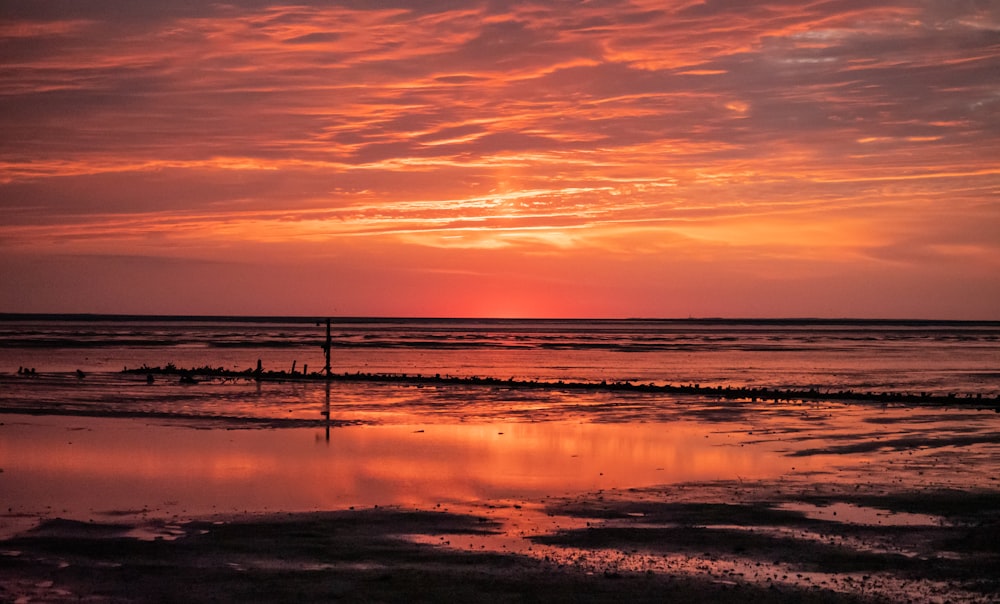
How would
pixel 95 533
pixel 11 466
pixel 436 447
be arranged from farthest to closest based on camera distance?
pixel 436 447 < pixel 11 466 < pixel 95 533

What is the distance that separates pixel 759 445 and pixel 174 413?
21.7 metres

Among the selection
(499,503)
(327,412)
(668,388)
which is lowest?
(499,503)

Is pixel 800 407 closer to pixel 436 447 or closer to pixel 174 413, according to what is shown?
pixel 436 447

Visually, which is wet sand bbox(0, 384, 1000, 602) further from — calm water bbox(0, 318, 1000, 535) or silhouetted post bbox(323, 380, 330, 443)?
silhouetted post bbox(323, 380, 330, 443)

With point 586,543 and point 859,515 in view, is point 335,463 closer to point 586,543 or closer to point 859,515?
point 586,543

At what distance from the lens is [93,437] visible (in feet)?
98.4

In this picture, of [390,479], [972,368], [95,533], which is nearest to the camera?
[95,533]

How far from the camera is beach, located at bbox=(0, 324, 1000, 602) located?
45.2 ft

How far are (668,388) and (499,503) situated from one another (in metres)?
29.4

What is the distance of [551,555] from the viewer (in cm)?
1520

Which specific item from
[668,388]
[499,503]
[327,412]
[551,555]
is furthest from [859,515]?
[668,388]

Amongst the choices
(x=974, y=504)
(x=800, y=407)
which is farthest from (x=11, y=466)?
(x=800, y=407)

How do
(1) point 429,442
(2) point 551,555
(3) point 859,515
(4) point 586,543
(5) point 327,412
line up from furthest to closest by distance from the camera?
1. (5) point 327,412
2. (1) point 429,442
3. (3) point 859,515
4. (4) point 586,543
5. (2) point 551,555

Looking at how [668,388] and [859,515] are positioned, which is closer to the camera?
[859,515]
